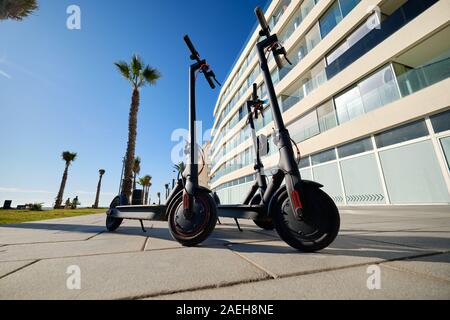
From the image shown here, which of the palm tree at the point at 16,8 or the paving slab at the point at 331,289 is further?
the palm tree at the point at 16,8

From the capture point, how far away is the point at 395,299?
0.77 metres

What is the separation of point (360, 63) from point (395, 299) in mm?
11593

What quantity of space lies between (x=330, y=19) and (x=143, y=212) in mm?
14854

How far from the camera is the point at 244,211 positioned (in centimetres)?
235

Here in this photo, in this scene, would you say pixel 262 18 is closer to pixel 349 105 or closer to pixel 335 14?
pixel 349 105

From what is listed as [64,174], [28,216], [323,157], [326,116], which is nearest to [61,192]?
[64,174]

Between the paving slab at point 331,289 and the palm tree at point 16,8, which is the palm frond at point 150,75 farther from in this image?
the paving slab at point 331,289

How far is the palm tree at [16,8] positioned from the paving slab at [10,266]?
15.9 meters

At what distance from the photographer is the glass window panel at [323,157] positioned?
33.1 ft

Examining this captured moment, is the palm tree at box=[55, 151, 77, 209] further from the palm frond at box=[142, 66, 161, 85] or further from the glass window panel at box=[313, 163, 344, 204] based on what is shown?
the glass window panel at box=[313, 163, 344, 204]

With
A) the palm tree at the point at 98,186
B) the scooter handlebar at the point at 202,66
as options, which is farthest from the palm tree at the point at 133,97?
the palm tree at the point at 98,186

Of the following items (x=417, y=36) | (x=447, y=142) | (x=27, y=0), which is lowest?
(x=447, y=142)
